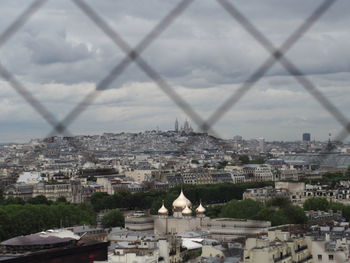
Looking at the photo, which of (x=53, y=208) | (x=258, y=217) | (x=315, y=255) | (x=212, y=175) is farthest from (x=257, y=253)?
(x=212, y=175)

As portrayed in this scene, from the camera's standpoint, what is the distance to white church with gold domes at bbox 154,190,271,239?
516 inches

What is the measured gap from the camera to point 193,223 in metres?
15.0

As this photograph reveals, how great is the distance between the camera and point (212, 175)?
91.5ft

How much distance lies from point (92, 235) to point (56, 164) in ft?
54.2

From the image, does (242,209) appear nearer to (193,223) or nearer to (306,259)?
(193,223)

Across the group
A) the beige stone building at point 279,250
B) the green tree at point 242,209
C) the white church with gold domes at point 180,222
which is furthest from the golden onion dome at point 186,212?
the beige stone building at point 279,250

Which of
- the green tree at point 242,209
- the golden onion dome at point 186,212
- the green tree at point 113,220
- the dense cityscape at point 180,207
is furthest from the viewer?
the green tree at point 113,220

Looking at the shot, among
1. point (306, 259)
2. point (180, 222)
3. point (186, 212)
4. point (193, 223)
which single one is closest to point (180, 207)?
point (186, 212)

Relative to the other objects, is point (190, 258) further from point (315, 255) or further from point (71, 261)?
point (71, 261)

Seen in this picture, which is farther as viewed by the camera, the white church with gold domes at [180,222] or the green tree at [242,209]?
the green tree at [242,209]

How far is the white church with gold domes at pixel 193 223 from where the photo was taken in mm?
13102

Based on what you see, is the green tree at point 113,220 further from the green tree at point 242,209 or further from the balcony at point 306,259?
the balcony at point 306,259

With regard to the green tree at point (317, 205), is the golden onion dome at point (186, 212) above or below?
below

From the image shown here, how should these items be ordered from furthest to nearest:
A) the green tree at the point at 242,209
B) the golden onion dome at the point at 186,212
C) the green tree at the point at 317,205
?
the green tree at the point at 317,205
the golden onion dome at the point at 186,212
the green tree at the point at 242,209
